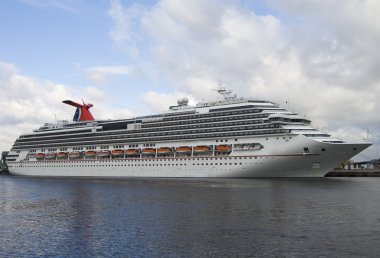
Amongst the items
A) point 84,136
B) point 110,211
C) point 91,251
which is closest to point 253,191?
point 110,211

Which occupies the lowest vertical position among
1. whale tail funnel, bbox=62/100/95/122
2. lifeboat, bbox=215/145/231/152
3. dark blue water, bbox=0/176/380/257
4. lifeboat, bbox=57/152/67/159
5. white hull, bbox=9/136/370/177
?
dark blue water, bbox=0/176/380/257

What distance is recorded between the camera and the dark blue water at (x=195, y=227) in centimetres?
2341

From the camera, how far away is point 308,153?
7238 cm

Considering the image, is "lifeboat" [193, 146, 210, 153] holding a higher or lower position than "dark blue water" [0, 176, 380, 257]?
higher

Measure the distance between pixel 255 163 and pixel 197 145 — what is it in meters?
15.5

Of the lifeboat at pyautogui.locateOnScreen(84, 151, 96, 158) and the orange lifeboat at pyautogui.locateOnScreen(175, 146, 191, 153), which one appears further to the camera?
the lifeboat at pyautogui.locateOnScreen(84, 151, 96, 158)

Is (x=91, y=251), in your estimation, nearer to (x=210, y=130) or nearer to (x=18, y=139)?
(x=210, y=130)

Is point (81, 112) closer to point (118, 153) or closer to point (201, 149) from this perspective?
point (118, 153)

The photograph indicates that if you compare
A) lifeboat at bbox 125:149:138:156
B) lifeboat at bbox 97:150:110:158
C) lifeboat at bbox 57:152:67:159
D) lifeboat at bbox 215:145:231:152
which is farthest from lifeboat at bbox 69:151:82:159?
lifeboat at bbox 215:145:231:152

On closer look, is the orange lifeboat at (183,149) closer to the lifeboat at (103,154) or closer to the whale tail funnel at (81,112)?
the lifeboat at (103,154)

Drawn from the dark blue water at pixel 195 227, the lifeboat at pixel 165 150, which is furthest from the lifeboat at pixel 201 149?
the dark blue water at pixel 195 227

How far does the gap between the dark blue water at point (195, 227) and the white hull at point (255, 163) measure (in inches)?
1048

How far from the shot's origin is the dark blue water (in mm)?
23406

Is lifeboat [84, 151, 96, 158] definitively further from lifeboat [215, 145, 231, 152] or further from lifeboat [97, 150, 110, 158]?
lifeboat [215, 145, 231, 152]
